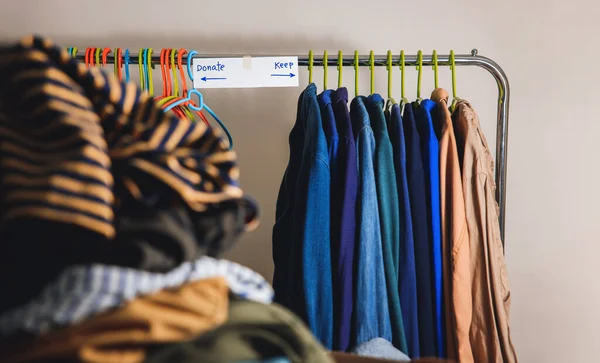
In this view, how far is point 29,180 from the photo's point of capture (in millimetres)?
327

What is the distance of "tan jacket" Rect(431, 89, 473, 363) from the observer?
2.66ft

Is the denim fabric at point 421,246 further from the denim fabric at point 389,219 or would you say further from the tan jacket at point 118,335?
the tan jacket at point 118,335

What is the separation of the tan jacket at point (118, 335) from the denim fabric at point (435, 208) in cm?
56

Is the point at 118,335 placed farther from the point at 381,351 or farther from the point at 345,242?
the point at 345,242

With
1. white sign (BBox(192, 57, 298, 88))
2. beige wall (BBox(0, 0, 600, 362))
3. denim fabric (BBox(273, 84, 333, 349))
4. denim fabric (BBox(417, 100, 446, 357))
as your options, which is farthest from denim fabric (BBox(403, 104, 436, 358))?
beige wall (BBox(0, 0, 600, 362))

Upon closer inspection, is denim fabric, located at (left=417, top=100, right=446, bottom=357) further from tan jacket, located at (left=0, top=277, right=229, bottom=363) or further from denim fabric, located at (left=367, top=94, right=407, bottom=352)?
tan jacket, located at (left=0, top=277, right=229, bottom=363)

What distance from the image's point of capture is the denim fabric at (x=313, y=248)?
0.75 m

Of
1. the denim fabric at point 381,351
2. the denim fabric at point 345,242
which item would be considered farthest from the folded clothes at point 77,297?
the denim fabric at point 345,242

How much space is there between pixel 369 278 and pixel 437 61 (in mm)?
485

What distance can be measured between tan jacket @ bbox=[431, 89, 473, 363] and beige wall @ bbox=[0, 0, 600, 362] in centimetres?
43

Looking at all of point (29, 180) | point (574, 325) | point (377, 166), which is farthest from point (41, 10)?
point (574, 325)

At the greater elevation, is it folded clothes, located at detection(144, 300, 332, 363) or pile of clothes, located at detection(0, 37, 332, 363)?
pile of clothes, located at detection(0, 37, 332, 363)

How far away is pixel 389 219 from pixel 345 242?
93mm

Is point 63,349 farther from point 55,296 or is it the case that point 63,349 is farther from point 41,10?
point 41,10
